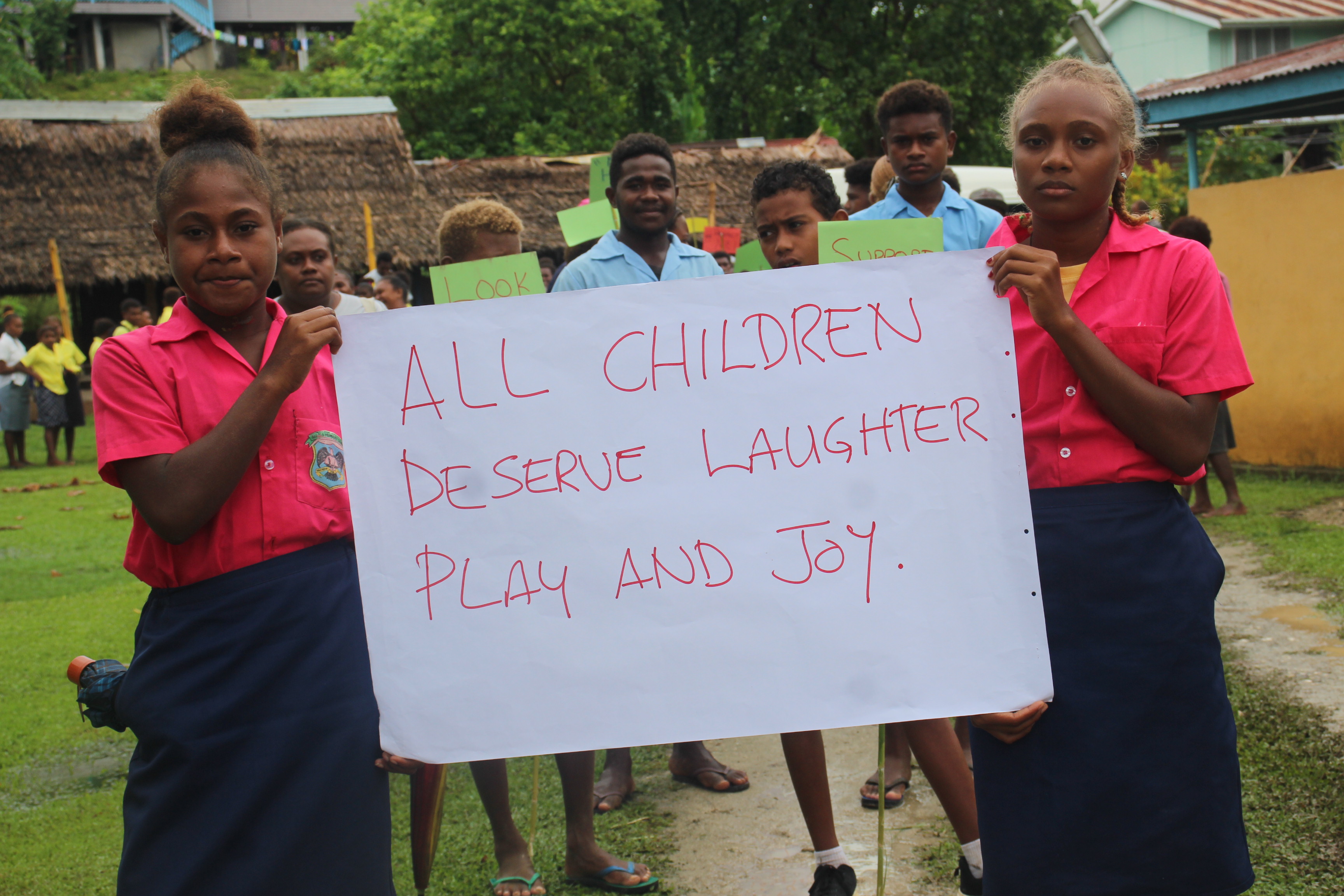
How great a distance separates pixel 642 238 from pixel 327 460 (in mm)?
2024

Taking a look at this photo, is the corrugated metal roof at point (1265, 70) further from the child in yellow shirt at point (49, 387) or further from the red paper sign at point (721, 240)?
the child in yellow shirt at point (49, 387)

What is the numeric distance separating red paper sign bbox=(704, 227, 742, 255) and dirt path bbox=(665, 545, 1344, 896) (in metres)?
3.91

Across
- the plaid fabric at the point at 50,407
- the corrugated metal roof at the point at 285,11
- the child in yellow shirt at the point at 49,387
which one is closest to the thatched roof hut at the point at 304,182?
the child in yellow shirt at the point at 49,387

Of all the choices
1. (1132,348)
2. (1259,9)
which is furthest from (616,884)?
(1259,9)

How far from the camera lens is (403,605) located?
1.99 m

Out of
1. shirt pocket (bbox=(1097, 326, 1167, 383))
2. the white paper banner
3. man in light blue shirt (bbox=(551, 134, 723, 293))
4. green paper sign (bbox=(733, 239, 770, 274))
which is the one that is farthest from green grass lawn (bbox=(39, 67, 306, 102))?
shirt pocket (bbox=(1097, 326, 1167, 383))

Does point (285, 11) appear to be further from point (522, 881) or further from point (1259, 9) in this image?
point (522, 881)

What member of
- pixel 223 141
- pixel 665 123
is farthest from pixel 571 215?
pixel 665 123

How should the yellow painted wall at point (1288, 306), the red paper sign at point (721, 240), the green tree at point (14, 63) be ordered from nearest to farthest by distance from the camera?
1. the red paper sign at point (721, 240)
2. the yellow painted wall at point (1288, 306)
3. the green tree at point (14, 63)

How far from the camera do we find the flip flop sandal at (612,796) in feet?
11.3

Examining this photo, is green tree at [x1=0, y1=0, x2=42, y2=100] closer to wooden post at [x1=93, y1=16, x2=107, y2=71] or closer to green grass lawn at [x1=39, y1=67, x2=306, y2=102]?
green grass lawn at [x1=39, y1=67, x2=306, y2=102]

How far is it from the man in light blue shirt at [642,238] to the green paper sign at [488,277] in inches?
7.7

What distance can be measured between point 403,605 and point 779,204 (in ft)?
5.21

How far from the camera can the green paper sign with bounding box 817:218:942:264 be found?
8.41ft
